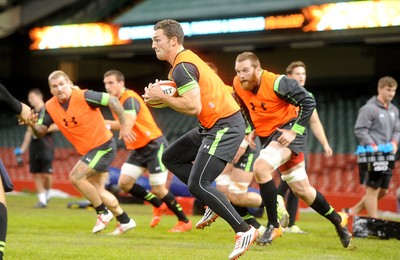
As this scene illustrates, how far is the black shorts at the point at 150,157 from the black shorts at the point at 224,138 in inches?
152

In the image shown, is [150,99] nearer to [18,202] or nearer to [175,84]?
[175,84]

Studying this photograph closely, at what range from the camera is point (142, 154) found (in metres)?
12.1

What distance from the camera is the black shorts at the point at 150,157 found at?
12.0m

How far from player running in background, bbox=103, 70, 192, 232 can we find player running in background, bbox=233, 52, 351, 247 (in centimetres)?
263

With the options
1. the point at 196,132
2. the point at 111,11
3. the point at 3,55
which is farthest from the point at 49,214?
the point at 3,55

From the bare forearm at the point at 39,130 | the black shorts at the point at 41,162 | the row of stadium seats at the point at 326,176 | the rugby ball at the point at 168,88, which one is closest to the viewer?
the rugby ball at the point at 168,88

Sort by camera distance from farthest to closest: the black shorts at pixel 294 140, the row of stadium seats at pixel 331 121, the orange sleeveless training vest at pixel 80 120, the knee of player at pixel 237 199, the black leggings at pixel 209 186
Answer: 1. the row of stadium seats at pixel 331 121
2. the orange sleeveless training vest at pixel 80 120
3. the knee of player at pixel 237 199
4. the black shorts at pixel 294 140
5. the black leggings at pixel 209 186

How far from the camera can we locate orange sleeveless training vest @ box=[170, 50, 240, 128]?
794 centimetres

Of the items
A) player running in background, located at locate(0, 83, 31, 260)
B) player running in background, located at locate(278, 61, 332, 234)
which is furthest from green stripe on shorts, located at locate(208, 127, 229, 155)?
player running in background, located at locate(278, 61, 332, 234)

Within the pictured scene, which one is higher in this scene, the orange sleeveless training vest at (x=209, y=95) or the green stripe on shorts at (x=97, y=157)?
the orange sleeveless training vest at (x=209, y=95)

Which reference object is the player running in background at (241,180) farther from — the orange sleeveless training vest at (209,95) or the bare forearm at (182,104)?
the bare forearm at (182,104)

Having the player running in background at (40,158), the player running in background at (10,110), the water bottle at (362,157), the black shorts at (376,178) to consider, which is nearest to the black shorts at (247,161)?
the water bottle at (362,157)

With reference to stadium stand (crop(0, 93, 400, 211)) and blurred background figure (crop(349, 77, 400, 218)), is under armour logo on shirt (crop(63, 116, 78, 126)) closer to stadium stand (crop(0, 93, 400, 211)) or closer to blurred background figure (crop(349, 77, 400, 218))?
blurred background figure (crop(349, 77, 400, 218))

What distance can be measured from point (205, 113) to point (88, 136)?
3485mm
